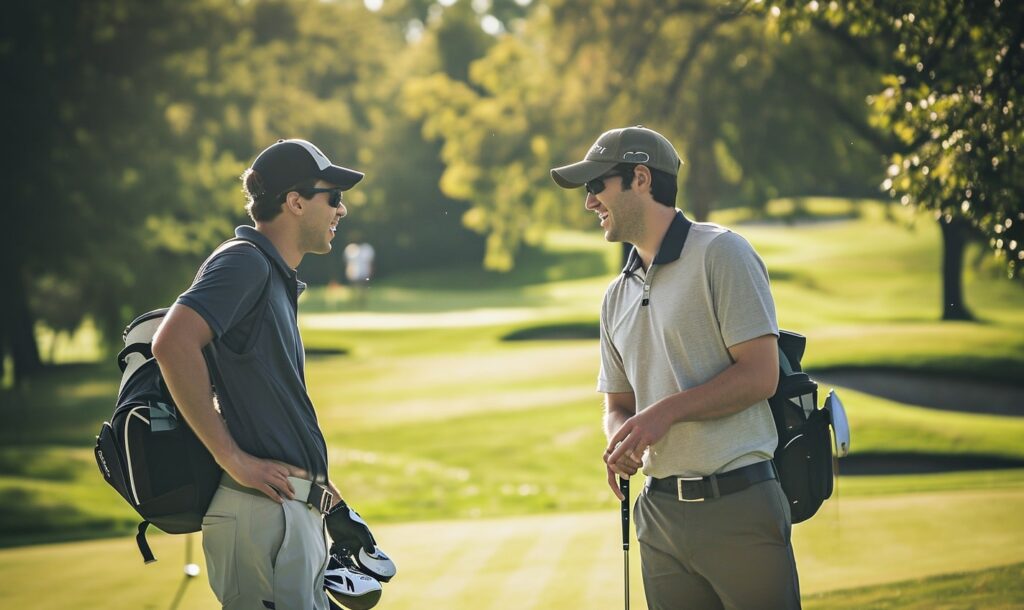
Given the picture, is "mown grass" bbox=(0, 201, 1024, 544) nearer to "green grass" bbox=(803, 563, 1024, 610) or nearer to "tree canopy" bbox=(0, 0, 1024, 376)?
"tree canopy" bbox=(0, 0, 1024, 376)

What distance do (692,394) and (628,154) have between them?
78 centimetres

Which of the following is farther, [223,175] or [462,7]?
[462,7]

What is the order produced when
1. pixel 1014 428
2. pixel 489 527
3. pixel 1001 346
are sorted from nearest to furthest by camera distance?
1. pixel 489 527
2. pixel 1014 428
3. pixel 1001 346

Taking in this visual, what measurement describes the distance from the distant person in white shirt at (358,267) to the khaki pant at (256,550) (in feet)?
139

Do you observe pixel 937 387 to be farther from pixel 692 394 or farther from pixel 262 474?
pixel 262 474

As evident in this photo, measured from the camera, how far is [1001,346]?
21.0 meters

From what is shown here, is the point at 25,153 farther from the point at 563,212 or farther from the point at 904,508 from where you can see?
the point at 904,508

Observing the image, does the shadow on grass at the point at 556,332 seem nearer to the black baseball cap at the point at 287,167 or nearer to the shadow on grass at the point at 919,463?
the shadow on grass at the point at 919,463

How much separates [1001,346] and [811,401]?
19.2 metres

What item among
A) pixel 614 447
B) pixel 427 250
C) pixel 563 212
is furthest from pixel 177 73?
pixel 427 250

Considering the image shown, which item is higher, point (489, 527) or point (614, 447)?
point (614, 447)

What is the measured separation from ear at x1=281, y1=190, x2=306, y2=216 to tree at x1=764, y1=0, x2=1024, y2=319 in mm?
4457

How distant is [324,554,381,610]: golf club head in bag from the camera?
11.8ft

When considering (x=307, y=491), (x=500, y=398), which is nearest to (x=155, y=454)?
(x=307, y=491)
